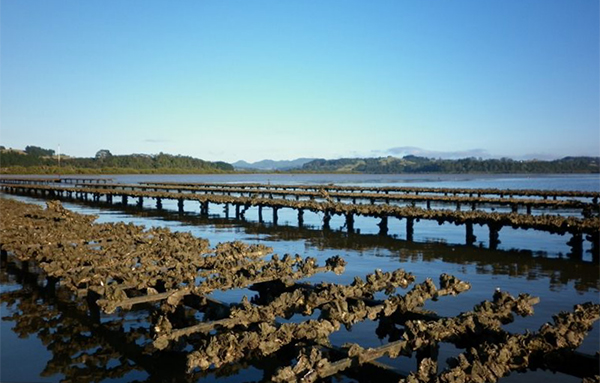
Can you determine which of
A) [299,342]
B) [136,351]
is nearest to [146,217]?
[136,351]

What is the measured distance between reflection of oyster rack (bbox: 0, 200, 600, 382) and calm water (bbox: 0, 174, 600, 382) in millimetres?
275

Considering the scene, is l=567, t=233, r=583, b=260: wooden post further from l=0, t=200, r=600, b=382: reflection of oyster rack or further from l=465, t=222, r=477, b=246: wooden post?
l=0, t=200, r=600, b=382: reflection of oyster rack

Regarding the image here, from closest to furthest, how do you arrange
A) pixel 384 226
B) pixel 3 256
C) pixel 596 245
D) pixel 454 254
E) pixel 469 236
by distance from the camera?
pixel 3 256 → pixel 596 245 → pixel 454 254 → pixel 469 236 → pixel 384 226

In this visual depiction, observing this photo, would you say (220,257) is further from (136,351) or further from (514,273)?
(514,273)

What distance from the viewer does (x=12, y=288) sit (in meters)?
12.4

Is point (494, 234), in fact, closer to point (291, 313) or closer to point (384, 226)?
point (384, 226)

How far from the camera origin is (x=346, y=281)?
1341 cm

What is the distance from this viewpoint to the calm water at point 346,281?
7605mm

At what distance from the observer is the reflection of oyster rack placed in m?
5.55

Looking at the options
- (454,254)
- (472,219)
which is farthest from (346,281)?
(472,219)

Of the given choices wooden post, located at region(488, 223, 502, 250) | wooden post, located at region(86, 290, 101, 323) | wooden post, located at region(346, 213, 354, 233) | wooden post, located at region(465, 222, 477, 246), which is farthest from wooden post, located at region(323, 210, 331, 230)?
wooden post, located at region(86, 290, 101, 323)

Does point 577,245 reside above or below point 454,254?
above

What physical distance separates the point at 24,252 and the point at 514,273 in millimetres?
13928

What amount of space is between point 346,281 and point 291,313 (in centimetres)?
600
